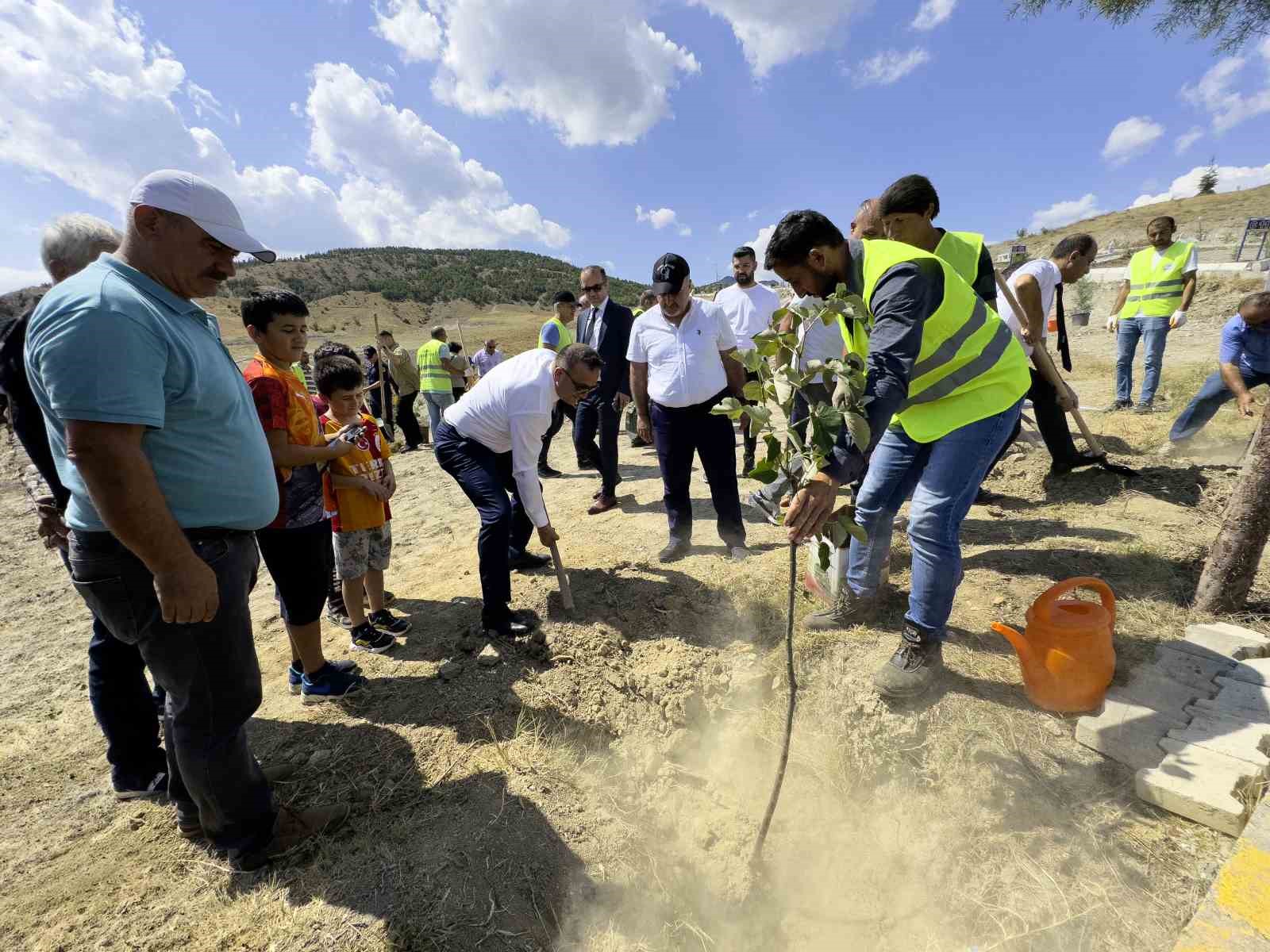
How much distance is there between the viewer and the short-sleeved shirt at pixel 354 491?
2.88 metres

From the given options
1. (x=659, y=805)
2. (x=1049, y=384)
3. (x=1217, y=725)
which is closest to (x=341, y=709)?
(x=659, y=805)

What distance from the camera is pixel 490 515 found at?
2.95 m

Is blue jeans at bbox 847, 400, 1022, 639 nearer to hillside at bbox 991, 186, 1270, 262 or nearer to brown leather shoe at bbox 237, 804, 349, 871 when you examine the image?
brown leather shoe at bbox 237, 804, 349, 871

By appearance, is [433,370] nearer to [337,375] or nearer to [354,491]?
[337,375]

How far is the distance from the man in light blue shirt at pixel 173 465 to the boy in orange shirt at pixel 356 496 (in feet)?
3.94

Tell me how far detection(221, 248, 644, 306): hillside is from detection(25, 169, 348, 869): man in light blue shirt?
44564 millimetres

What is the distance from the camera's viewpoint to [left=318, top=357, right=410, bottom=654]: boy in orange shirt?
2.91 m

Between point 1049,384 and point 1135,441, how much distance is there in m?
2.00

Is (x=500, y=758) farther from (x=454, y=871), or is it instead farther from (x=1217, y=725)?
(x=1217, y=725)

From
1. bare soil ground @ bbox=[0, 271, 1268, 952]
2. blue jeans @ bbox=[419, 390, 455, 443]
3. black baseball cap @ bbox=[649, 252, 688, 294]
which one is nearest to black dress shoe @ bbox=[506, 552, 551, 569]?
bare soil ground @ bbox=[0, 271, 1268, 952]

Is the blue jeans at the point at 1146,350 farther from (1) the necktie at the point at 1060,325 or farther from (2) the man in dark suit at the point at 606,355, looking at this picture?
Answer: (2) the man in dark suit at the point at 606,355

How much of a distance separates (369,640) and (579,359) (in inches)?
76.3

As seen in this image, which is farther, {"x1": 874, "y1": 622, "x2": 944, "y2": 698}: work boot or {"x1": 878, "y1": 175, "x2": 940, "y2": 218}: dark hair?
{"x1": 878, "y1": 175, "x2": 940, "y2": 218}: dark hair

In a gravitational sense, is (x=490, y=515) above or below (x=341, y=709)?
above
